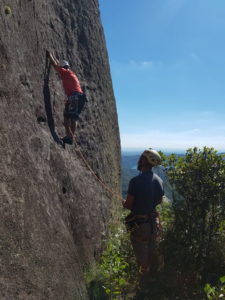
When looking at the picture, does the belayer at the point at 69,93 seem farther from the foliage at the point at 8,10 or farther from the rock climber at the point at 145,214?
the rock climber at the point at 145,214

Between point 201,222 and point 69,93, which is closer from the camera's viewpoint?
point 201,222

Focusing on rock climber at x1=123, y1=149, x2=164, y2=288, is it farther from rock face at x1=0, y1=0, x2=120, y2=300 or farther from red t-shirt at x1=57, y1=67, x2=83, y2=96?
red t-shirt at x1=57, y1=67, x2=83, y2=96

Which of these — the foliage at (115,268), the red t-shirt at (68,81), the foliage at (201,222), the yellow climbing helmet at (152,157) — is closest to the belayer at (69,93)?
the red t-shirt at (68,81)

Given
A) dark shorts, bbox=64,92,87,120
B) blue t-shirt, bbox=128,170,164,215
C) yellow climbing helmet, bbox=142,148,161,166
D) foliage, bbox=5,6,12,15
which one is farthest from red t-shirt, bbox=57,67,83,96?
blue t-shirt, bbox=128,170,164,215

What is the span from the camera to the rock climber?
685 cm

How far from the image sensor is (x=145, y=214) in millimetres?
7004

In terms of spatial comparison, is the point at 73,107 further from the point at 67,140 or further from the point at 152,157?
the point at 152,157

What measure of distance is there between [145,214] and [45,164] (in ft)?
9.19

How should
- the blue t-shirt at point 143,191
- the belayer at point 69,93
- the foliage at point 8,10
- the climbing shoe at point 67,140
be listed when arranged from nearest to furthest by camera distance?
1. the blue t-shirt at point 143,191
2. the foliage at point 8,10
3. the climbing shoe at point 67,140
4. the belayer at point 69,93

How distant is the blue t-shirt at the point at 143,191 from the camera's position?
6832 millimetres

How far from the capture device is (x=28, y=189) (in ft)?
17.8

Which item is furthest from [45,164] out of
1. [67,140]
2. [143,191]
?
[143,191]

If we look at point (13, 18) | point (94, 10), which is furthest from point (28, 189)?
point (94, 10)

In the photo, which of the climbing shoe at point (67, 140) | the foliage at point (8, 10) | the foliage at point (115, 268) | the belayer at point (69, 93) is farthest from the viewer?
the belayer at point (69, 93)
